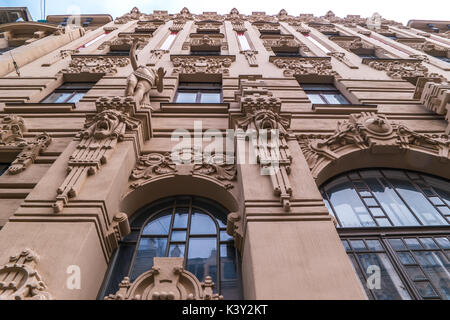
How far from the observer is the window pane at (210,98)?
40.1 ft

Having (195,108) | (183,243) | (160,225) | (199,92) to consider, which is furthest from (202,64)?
(183,243)

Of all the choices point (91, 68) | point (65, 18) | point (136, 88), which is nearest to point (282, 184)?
point (136, 88)

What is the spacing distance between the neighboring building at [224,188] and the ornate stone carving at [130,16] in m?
13.6

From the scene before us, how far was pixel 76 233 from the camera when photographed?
16.7 ft

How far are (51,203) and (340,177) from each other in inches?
268

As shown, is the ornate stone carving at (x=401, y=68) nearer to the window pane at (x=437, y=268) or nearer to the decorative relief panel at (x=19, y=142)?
the window pane at (x=437, y=268)

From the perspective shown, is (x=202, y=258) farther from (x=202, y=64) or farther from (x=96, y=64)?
(x=96, y=64)

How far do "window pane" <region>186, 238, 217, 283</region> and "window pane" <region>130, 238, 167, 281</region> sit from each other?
61cm

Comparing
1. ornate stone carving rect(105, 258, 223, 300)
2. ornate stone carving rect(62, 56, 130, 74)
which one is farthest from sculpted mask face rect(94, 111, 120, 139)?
ornate stone carving rect(62, 56, 130, 74)

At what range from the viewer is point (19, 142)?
8695 mm

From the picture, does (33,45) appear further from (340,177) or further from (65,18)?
(340,177)

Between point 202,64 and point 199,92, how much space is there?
2.42 meters

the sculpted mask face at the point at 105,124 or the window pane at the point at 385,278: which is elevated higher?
the sculpted mask face at the point at 105,124

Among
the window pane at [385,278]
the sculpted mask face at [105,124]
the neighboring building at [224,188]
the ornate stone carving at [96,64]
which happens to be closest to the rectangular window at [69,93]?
the neighboring building at [224,188]
